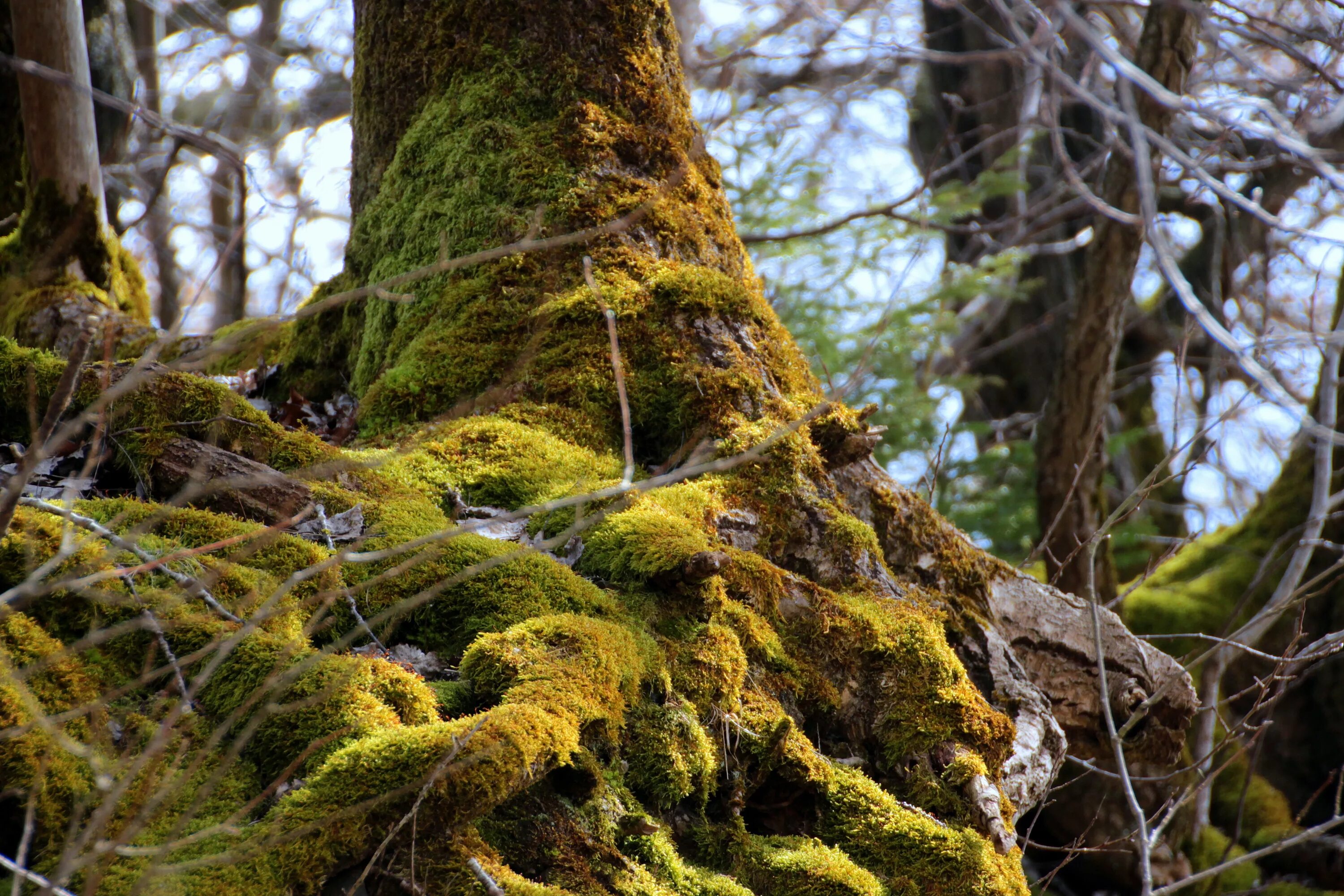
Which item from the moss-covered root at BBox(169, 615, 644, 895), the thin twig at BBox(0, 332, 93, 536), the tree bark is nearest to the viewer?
the thin twig at BBox(0, 332, 93, 536)

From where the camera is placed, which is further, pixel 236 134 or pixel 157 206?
pixel 236 134

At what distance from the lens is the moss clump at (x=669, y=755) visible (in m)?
2.34

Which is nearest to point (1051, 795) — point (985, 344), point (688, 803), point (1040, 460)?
point (1040, 460)

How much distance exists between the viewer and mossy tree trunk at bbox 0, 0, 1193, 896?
195 cm

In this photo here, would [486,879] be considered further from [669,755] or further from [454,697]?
[669,755]

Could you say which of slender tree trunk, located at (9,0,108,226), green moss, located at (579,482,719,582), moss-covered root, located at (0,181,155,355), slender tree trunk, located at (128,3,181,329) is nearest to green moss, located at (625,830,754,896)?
green moss, located at (579,482,719,582)

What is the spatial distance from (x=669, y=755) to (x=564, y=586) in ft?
1.72

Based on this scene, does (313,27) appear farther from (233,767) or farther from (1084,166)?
(233,767)

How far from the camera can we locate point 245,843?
68.7 inches

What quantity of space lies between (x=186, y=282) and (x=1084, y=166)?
10.4 meters

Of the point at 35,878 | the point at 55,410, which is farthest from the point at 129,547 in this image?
the point at 35,878

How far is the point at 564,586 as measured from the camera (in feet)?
8.54

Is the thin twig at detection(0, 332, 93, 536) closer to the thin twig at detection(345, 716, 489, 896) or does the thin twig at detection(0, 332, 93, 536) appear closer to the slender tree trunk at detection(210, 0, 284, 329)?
the thin twig at detection(345, 716, 489, 896)

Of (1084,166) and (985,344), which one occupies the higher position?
(1084,166)
